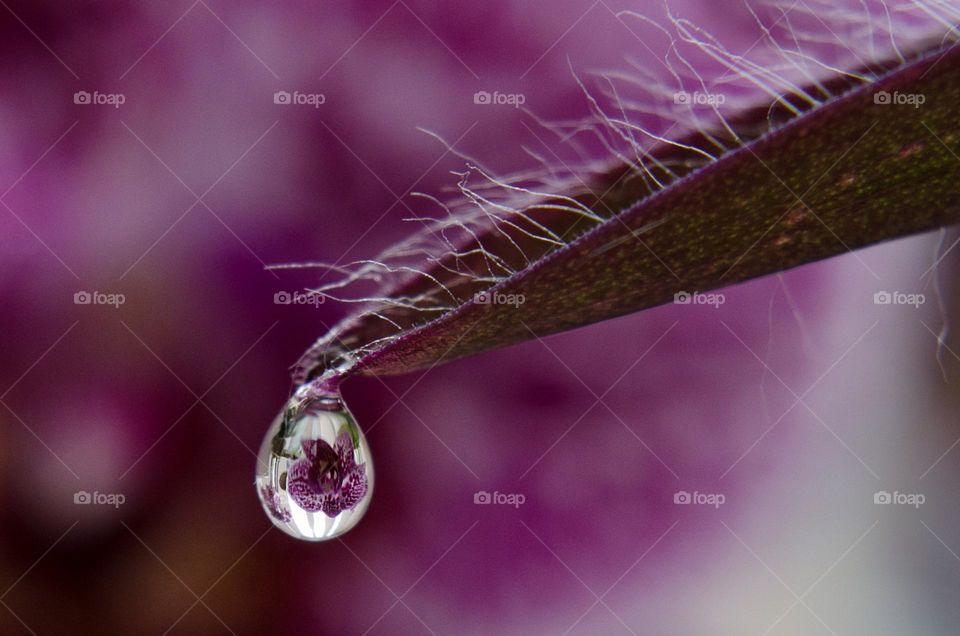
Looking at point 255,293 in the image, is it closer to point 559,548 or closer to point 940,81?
point 559,548

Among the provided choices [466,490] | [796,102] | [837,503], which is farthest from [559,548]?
[796,102]

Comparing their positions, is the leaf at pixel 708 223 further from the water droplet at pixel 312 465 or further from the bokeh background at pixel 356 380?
the bokeh background at pixel 356 380

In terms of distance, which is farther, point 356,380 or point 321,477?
→ point 356,380

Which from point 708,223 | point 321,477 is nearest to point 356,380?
point 321,477

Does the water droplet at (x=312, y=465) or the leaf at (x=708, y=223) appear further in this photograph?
the water droplet at (x=312, y=465)

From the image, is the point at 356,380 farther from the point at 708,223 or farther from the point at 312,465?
the point at 708,223

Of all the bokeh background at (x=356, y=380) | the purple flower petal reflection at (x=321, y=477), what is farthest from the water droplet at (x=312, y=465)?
the bokeh background at (x=356, y=380)
